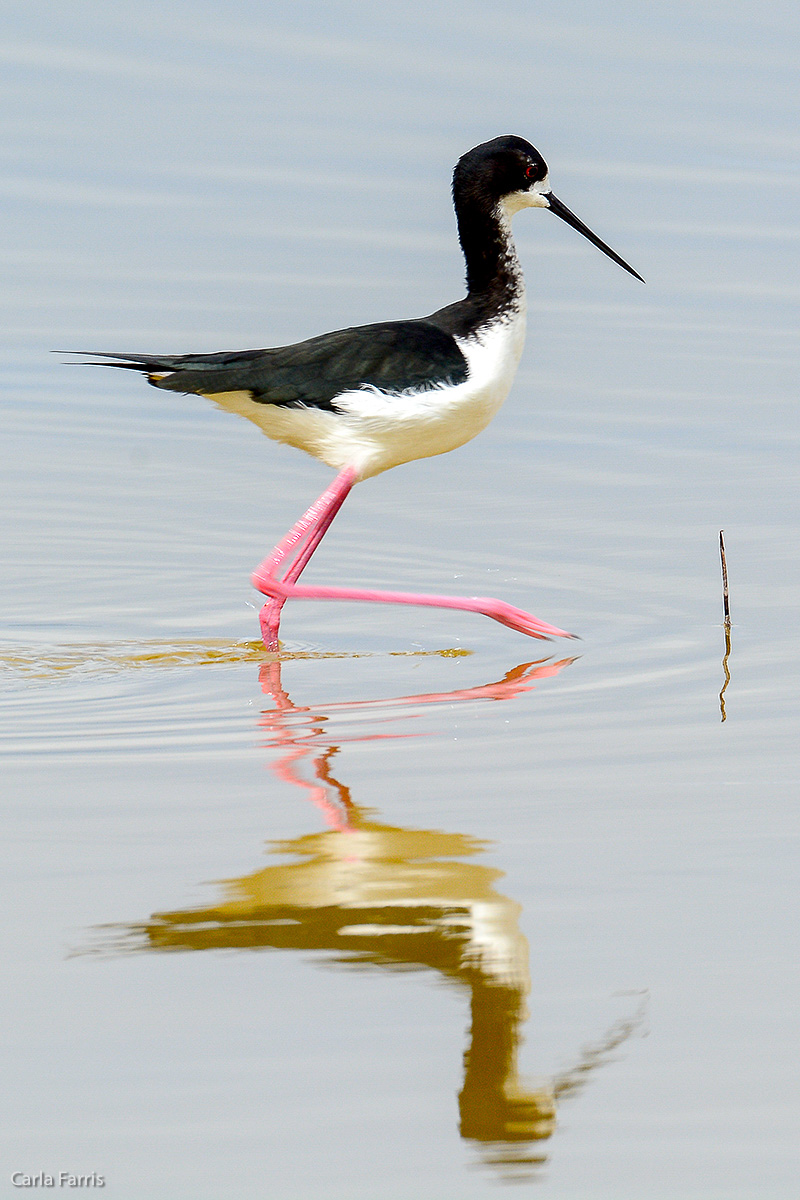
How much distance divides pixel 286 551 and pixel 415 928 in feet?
11.1

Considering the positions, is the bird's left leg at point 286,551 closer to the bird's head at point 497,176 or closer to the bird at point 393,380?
the bird at point 393,380

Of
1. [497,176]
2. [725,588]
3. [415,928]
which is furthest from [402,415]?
[415,928]

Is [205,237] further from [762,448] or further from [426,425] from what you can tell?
[426,425]

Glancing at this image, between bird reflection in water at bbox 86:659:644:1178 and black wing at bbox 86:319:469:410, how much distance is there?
2.06 meters

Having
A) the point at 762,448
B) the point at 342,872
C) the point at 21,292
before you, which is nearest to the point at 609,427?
the point at 762,448

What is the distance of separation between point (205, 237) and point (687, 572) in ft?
22.0

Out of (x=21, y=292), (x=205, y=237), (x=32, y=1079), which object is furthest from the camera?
(x=205, y=237)

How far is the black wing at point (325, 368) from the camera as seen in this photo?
24.2 ft

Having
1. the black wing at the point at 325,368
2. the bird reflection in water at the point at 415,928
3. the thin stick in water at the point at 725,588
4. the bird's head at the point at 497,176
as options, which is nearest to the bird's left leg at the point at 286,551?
the black wing at the point at 325,368

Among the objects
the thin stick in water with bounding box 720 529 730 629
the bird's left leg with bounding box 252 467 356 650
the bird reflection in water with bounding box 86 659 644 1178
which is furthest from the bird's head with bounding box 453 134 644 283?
the bird reflection in water with bounding box 86 659 644 1178

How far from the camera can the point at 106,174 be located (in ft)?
51.5

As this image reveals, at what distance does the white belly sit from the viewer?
7.39 meters

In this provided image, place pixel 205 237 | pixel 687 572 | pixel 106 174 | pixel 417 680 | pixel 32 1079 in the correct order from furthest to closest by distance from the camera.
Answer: pixel 106 174
pixel 205 237
pixel 687 572
pixel 417 680
pixel 32 1079

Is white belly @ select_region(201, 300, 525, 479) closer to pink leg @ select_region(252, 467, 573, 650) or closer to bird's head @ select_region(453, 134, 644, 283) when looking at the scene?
pink leg @ select_region(252, 467, 573, 650)
